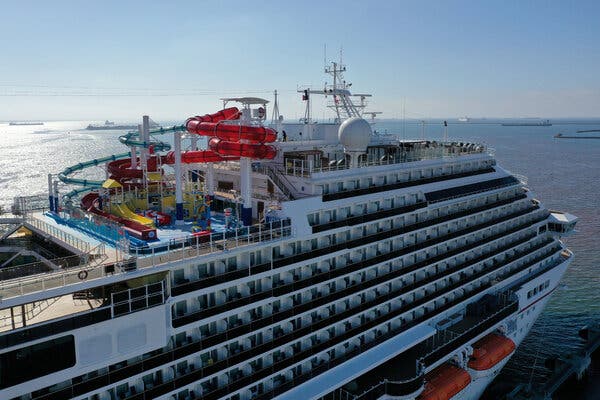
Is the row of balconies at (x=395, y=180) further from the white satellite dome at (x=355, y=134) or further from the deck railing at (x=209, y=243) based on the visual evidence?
the deck railing at (x=209, y=243)

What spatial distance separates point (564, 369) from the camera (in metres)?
41.0

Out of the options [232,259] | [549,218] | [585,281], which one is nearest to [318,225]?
[232,259]

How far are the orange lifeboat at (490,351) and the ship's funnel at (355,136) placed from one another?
17.6m

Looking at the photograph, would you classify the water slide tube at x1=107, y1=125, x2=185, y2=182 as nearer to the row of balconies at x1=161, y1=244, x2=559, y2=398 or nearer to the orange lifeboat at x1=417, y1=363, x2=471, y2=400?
the row of balconies at x1=161, y1=244, x2=559, y2=398

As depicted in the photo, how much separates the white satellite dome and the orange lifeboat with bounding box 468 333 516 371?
18105mm

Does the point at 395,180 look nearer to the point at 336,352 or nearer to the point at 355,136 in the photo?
the point at 355,136

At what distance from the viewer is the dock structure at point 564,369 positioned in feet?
123

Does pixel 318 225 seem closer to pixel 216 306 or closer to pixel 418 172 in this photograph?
pixel 216 306

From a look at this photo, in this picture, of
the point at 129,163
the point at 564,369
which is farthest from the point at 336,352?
the point at 129,163

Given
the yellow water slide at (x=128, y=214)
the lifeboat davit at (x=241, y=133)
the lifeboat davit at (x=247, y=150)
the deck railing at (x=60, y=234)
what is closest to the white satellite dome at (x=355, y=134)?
the lifeboat davit at (x=241, y=133)

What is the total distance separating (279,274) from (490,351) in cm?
2043

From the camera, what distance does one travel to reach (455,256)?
36.4 m

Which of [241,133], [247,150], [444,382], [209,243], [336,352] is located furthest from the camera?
[444,382]

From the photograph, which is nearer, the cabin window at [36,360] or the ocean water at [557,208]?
the cabin window at [36,360]
